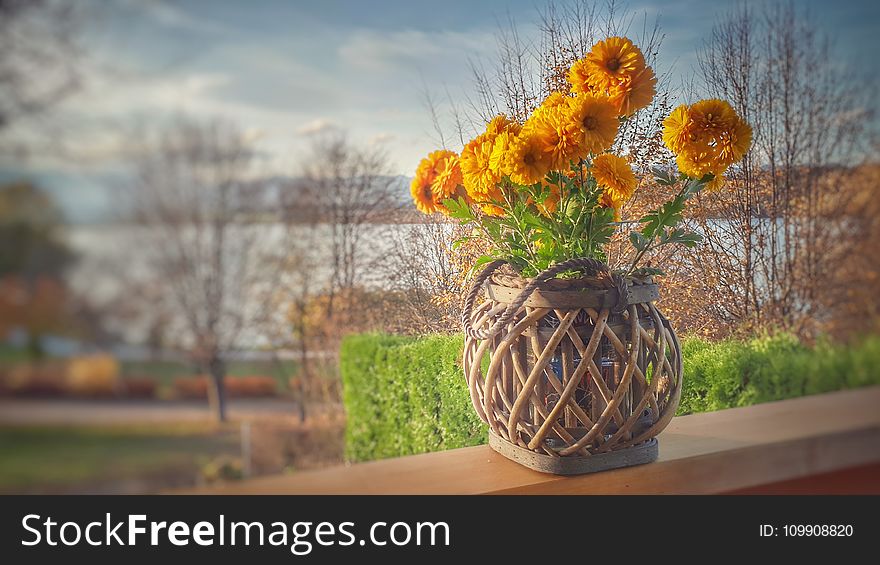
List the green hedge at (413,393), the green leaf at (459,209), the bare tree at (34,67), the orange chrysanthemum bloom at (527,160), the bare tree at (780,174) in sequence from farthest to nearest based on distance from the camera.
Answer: the bare tree at (780,174) < the green hedge at (413,393) < the green leaf at (459,209) < the orange chrysanthemum bloom at (527,160) < the bare tree at (34,67)

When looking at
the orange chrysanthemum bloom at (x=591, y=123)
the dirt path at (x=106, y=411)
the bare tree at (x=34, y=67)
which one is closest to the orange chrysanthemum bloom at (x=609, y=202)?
the orange chrysanthemum bloom at (x=591, y=123)

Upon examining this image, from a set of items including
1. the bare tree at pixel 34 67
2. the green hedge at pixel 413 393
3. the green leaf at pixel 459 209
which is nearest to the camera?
the bare tree at pixel 34 67

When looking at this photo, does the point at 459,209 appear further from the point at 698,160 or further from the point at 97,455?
the point at 97,455

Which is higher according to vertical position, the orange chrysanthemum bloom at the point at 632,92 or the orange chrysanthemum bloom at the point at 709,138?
the orange chrysanthemum bloom at the point at 632,92

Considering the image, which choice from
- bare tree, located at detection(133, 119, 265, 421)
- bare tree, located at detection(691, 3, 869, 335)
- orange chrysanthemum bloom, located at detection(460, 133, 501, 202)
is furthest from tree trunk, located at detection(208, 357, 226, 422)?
bare tree, located at detection(691, 3, 869, 335)

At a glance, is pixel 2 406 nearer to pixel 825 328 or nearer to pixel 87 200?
pixel 87 200

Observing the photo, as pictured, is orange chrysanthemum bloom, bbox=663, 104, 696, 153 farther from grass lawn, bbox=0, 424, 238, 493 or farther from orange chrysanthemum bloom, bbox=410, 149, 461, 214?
grass lawn, bbox=0, 424, 238, 493

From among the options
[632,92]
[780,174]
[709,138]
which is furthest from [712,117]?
[780,174]

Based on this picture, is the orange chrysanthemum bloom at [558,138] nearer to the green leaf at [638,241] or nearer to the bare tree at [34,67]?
the green leaf at [638,241]
